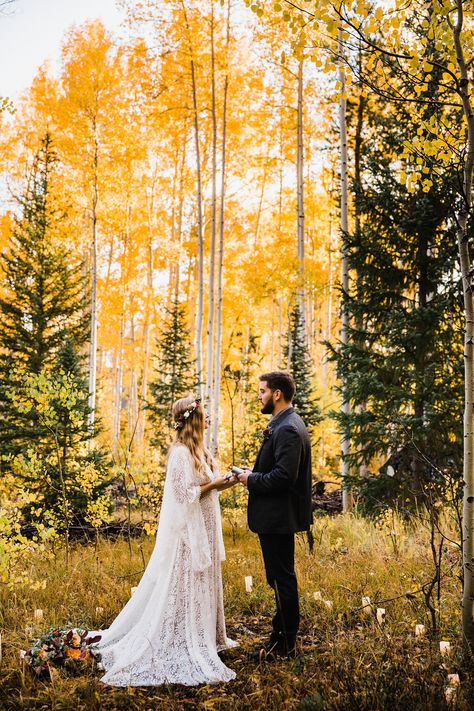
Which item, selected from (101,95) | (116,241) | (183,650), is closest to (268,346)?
(116,241)

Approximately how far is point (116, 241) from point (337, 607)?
17.5 m

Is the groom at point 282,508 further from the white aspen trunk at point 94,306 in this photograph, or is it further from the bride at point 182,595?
the white aspen trunk at point 94,306

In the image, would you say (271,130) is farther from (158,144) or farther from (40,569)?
(40,569)

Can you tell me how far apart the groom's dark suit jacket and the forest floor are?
881 millimetres

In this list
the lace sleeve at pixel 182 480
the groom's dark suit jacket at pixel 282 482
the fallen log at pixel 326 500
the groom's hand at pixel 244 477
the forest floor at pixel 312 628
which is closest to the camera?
the forest floor at pixel 312 628

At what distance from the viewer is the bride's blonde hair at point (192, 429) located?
3.81m

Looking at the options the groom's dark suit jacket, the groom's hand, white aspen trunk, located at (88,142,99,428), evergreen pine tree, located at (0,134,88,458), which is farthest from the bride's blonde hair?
white aspen trunk, located at (88,142,99,428)

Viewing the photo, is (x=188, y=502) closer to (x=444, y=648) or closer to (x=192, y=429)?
(x=192, y=429)

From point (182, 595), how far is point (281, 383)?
167cm

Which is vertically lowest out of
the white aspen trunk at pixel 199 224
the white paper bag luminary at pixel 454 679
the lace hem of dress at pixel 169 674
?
the lace hem of dress at pixel 169 674

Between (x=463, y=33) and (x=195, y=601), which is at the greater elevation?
(x=463, y=33)

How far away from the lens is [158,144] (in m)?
17.1

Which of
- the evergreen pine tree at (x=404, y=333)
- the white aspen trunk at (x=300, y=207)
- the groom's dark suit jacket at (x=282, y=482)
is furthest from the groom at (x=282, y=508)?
the white aspen trunk at (x=300, y=207)

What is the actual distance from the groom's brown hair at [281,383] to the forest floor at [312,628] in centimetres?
176
